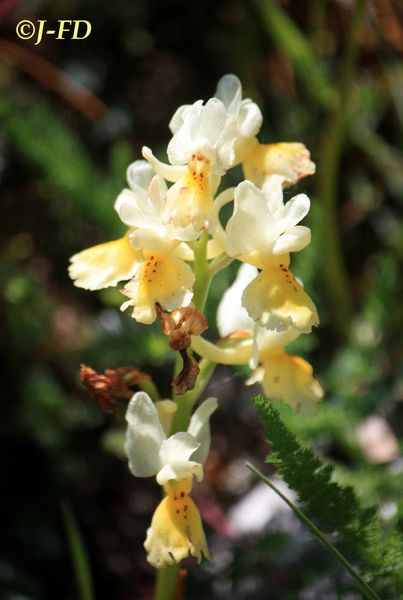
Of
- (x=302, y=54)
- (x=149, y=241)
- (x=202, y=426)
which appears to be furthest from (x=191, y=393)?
(x=302, y=54)

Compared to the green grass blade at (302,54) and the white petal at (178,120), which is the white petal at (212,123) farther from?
the green grass blade at (302,54)

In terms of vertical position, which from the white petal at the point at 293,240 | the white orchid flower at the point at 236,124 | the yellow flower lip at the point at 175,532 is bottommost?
the yellow flower lip at the point at 175,532

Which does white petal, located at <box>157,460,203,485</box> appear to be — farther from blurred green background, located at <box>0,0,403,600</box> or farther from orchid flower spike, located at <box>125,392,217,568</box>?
blurred green background, located at <box>0,0,403,600</box>

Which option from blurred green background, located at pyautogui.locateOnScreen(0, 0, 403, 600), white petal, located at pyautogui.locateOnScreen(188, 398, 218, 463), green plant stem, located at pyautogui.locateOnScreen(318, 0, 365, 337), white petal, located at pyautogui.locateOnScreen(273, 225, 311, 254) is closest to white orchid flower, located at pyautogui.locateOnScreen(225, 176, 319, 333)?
white petal, located at pyautogui.locateOnScreen(273, 225, 311, 254)

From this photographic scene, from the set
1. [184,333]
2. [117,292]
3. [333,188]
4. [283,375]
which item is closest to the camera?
[184,333]

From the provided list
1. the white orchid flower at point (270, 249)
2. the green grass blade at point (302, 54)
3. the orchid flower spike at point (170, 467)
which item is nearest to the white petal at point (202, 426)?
the orchid flower spike at point (170, 467)

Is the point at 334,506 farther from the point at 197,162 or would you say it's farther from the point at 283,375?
the point at 197,162

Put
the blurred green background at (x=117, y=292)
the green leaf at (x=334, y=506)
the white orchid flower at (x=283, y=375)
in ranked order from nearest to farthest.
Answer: the green leaf at (x=334, y=506)
the white orchid flower at (x=283, y=375)
the blurred green background at (x=117, y=292)

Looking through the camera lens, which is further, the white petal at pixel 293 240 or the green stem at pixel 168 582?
the green stem at pixel 168 582
